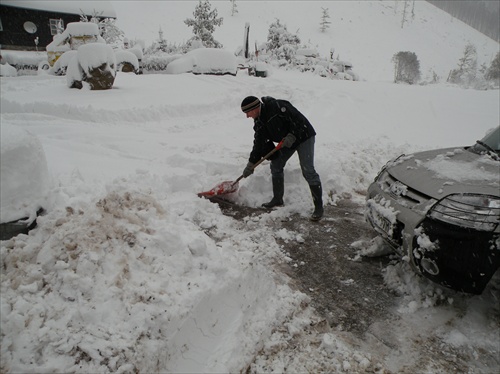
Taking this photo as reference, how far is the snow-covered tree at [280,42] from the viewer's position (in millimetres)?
20984

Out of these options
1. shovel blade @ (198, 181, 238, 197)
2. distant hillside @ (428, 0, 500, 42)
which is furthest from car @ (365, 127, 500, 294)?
distant hillside @ (428, 0, 500, 42)

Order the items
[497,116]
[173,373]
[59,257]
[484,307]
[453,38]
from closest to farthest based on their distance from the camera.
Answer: [173,373] < [59,257] < [484,307] < [497,116] < [453,38]

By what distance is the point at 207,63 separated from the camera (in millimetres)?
12289

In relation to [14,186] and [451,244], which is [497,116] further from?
[14,186]

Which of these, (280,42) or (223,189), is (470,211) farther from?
(280,42)

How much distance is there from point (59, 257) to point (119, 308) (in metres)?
0.55

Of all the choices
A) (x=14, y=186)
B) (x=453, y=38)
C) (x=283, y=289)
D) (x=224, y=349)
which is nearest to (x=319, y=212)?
(x=283, y=289)

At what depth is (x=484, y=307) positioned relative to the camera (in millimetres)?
2549

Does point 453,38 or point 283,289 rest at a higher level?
point 453,38

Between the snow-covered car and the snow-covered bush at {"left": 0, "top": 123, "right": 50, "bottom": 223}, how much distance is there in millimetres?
10754

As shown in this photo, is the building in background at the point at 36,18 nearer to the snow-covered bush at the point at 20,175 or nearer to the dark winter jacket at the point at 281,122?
the dark winter jacket at the point at 281,122

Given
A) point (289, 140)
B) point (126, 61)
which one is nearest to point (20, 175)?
point (289, 140)

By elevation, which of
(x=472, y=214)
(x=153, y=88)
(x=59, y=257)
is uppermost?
(x=153, y=88)

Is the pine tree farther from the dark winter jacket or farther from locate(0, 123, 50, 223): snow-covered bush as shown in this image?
locate(0, 123, 50, 223): snow-covered bush
